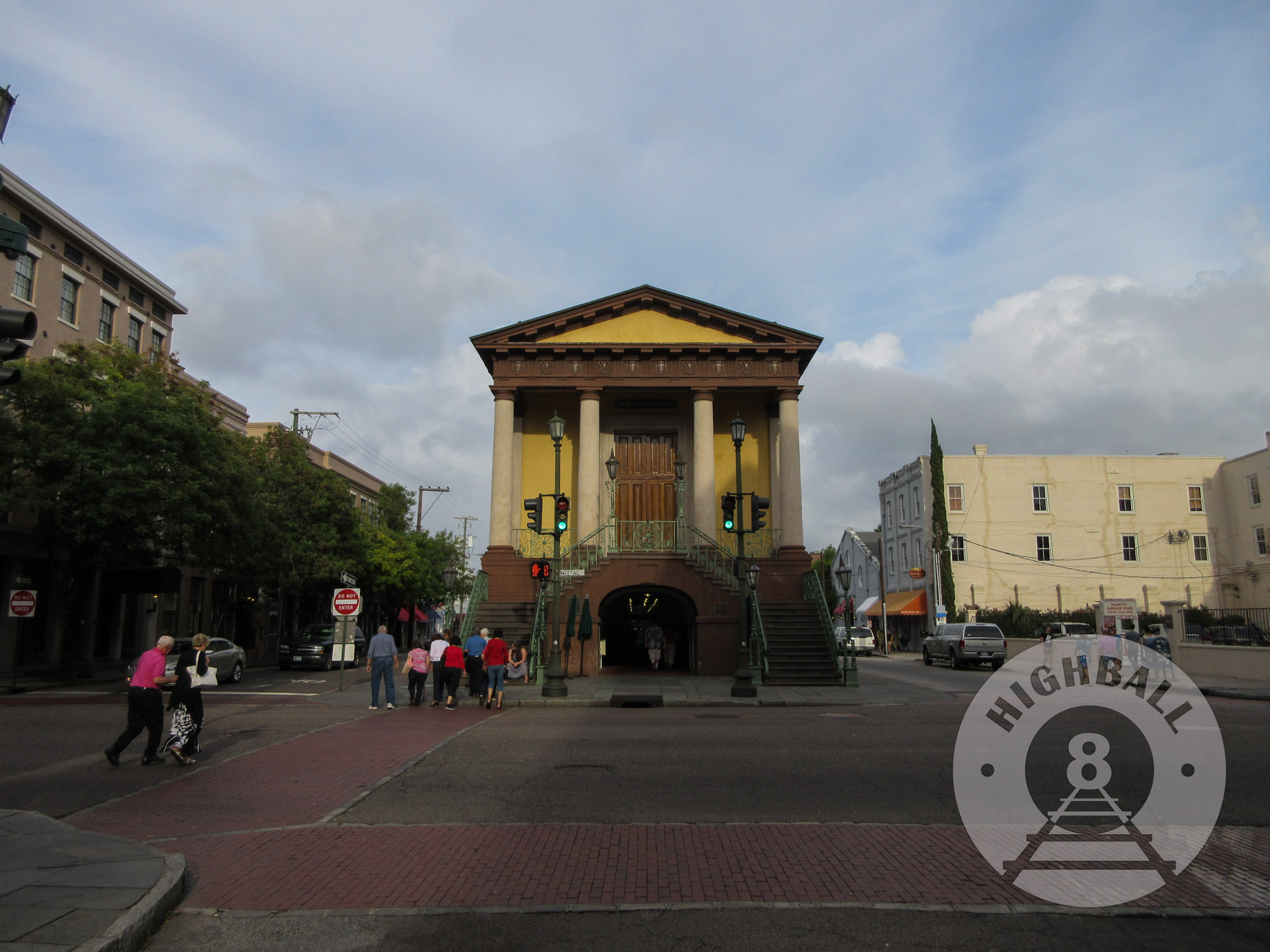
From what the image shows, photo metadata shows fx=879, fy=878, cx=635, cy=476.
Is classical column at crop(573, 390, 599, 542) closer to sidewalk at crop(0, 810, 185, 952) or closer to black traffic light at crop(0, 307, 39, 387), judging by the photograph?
sidewalk at crop(0, 810, 185, 952)

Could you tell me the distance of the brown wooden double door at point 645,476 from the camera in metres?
27.5

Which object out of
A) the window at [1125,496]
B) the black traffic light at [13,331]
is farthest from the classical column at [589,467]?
the window at [1125,496]

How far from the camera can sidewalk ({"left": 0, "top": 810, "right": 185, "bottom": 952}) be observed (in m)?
4.64

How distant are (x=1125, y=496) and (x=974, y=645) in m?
22.6

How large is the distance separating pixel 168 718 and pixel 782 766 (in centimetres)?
1139

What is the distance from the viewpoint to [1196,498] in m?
49.6

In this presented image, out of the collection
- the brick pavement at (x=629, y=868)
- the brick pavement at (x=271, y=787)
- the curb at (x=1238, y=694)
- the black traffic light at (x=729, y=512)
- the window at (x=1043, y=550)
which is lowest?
the brick pavement at (x=271, y=787)

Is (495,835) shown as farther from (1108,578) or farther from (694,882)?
(1108,578)

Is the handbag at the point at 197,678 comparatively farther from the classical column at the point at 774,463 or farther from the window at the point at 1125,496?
the window at the point at 1125,496

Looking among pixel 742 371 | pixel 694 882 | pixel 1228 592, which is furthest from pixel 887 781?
pixel 1228 592

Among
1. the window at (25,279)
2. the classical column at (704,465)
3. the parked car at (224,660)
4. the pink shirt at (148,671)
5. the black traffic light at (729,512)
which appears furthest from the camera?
the window at (25,279)

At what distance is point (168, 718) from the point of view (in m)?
15.6

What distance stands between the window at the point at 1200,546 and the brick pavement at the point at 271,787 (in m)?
48.8

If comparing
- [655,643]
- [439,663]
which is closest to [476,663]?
[439,663]
